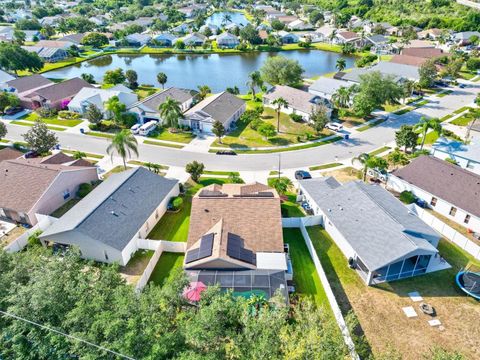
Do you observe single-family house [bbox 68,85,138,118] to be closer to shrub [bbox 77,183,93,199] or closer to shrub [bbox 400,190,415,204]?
shrub [bbox 77,183,93,199]

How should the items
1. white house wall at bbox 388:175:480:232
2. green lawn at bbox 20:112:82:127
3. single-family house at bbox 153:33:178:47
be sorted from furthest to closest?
single-family house at bbox 153:33:178:47 → green lawn at bbox 20:112:82:127 → white house wall at bbox 388:175:480:232

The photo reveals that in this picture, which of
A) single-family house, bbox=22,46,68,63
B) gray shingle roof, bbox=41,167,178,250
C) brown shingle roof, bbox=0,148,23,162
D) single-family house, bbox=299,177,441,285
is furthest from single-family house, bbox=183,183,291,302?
single-family house, bbox=22,46,68,63

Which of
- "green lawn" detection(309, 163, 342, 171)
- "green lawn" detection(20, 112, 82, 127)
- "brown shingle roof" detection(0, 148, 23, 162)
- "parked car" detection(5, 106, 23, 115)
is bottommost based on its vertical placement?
"green lawn" detection(309, 163, 342, 171)

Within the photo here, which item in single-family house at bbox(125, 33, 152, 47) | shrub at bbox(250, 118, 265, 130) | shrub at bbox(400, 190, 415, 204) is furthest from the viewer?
single-family house at bbox(125, 33, 152, 47)

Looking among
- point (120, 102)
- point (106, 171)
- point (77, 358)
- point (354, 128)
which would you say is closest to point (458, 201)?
point (354, 128)

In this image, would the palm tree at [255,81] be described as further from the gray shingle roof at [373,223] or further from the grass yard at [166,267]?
the grass yard at [166,267]

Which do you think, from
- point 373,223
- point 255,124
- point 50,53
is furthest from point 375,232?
point 50,53

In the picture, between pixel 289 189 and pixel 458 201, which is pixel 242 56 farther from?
pixel 458 201

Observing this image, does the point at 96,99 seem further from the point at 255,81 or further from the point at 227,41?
the point at 227,41
